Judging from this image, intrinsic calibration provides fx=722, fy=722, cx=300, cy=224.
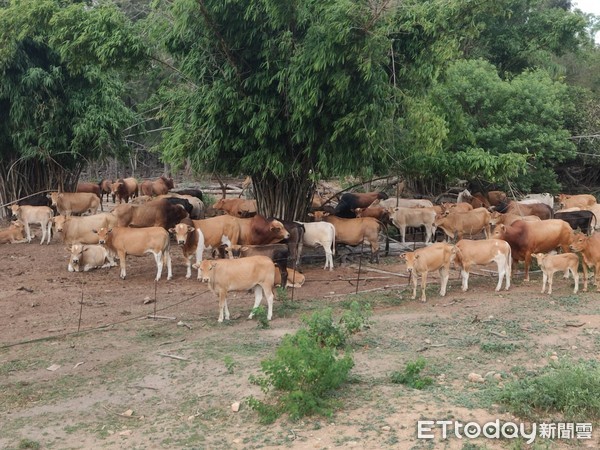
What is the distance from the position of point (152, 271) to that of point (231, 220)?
89.4 inches

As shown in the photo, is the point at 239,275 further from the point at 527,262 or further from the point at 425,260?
the point at 527,262

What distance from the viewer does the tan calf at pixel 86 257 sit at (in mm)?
17172

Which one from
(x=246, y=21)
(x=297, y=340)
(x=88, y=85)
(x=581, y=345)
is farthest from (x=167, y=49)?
(x=581, y=345)

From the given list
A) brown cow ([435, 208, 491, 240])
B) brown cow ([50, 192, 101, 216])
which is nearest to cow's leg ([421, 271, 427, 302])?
brown cow ([435, 208, 491, 240])

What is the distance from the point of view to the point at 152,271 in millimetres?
17484

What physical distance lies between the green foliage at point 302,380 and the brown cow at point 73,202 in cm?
1604

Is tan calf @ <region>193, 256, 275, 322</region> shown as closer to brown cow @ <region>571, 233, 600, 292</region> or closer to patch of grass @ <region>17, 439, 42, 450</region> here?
patch of grass @ <region>17, 439, 42, 450</region>

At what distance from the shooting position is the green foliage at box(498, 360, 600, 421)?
8.06 m

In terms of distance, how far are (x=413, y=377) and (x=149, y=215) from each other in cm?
1286

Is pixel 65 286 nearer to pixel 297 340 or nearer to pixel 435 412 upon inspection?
pixel 297 340

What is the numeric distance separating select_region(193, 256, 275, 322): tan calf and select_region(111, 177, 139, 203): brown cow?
627 inches

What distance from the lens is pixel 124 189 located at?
28.2 m

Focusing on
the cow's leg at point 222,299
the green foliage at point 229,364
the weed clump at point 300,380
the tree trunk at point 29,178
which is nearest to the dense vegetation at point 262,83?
the tree trunk at point 29,178

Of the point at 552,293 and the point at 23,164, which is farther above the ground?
the point at 23,164
